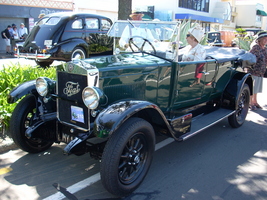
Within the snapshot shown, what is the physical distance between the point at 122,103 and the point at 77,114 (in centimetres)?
63

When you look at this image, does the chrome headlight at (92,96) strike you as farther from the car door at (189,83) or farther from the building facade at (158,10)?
the building facade at (158,10)

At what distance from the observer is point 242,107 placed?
524cm

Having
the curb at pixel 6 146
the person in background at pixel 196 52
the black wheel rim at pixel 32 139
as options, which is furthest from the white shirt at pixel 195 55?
the curb at pixel 6 146

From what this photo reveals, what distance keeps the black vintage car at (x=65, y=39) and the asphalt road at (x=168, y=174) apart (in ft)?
20.0

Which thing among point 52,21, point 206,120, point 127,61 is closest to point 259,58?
point 206,120

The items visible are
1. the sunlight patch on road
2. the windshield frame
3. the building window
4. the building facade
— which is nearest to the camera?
the sunlight patch on road

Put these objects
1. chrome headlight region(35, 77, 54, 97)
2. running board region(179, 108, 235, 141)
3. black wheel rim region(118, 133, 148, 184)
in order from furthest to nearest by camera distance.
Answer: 1. running board region(179, 108, 235, 141)
2. chrome headlight region(35, 77, 54, 97)
3. black wheel rim region(118, 133, 148, 184)

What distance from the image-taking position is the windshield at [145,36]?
392 cm

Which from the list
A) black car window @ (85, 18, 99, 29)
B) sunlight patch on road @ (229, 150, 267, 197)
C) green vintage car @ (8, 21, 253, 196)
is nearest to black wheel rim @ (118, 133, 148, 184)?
green vintage car @ (8, 21, 253, 196)

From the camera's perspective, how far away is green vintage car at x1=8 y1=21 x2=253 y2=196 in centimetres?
273

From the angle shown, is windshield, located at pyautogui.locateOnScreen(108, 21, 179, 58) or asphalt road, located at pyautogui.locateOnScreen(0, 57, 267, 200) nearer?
asphalt road, located at pyautogui.locateOnScreen(0, 57, 267, 200)

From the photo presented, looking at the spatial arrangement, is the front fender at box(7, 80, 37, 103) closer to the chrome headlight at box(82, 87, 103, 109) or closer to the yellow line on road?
the yellow line on road

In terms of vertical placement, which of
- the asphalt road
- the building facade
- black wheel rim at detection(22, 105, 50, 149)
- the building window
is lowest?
the asphalt road

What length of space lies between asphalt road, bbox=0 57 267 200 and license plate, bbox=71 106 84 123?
0.68 meters
